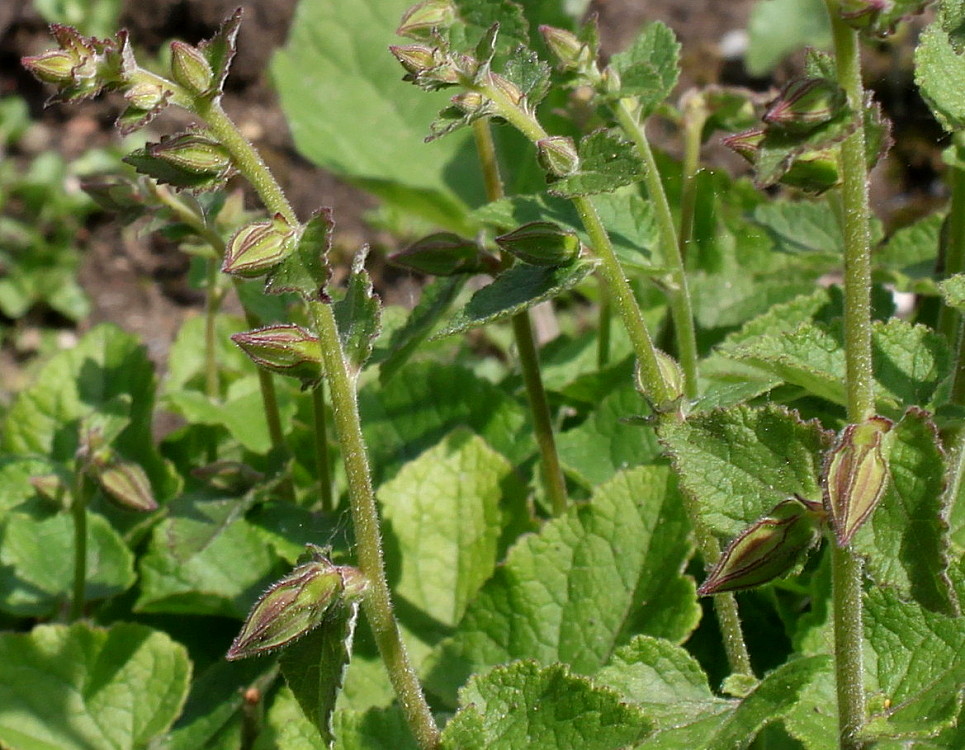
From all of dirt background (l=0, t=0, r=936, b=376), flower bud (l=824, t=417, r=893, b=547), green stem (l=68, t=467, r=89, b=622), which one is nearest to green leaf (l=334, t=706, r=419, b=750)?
green stem (l=68, t=467, r=89, b=622)

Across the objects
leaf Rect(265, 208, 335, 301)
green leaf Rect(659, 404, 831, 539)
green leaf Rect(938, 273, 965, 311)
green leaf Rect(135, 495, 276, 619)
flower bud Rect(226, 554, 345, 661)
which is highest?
leaf Rect(265, 208, 335, 301)

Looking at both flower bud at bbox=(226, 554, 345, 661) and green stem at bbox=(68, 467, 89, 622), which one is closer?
flower bud at bbox=(226, 554, 345, 661)

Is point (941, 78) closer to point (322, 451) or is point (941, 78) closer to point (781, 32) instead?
point (322, 451)

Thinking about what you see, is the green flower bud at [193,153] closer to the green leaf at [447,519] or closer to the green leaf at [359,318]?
the green leaf at [359,318]

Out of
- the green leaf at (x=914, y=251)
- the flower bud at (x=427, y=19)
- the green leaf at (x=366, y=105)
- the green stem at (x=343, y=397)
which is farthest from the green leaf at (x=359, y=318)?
the green leaf at (x=366, y=105)

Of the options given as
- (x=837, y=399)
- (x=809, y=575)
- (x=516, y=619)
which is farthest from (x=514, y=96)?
(x=809, y=575)

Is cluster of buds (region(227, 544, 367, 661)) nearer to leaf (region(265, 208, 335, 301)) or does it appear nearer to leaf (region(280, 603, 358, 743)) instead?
leaf (region(280, 603, 358, 743))
